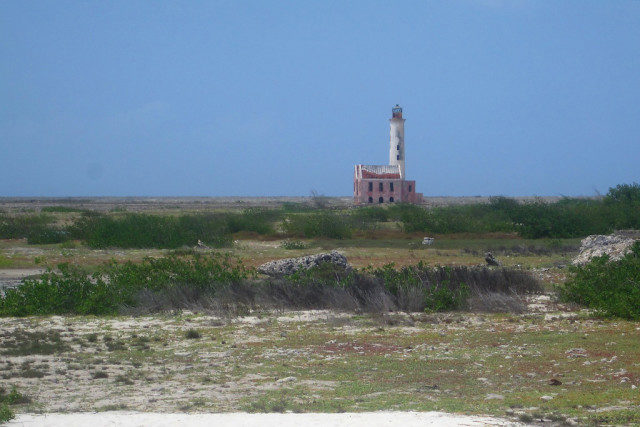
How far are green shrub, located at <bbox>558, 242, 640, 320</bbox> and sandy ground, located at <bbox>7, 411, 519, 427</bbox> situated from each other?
7.60 m

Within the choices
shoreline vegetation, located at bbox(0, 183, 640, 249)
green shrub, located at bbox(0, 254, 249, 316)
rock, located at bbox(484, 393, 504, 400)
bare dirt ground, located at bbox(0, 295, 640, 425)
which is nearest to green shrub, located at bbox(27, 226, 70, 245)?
shoreline vegetation, located at bbox(0, 183, 640, 249)

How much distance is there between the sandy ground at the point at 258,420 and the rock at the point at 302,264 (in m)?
10.8

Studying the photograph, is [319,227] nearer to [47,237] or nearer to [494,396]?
[47,237]

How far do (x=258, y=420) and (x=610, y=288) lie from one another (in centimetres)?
981

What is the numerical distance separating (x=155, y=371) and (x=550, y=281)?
13.0 m

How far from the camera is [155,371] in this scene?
10430 mm

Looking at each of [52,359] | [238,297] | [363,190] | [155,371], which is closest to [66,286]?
[238,297]

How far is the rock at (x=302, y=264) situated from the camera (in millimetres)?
18859

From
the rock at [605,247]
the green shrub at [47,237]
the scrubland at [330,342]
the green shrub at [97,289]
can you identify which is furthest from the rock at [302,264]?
the green shrub at [47,237]

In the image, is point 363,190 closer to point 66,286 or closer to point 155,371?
point 66,286

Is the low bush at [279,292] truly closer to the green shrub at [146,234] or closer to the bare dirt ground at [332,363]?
the bare dirt ground at [332,363]

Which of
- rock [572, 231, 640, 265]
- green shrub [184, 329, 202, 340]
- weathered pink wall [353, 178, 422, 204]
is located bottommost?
green shrub [184, 329, 202, 340]

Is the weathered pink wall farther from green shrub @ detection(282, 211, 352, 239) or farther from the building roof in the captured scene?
green shrub @ detection(282, 211, 352, 239)

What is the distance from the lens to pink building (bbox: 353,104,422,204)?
7381 cm
